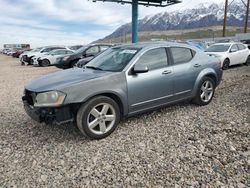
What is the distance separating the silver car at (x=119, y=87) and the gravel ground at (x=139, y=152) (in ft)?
1.26

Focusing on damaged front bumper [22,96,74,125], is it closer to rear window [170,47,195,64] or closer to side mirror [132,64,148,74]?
side mirror [132,64,148,74]

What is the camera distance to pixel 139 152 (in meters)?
3.66

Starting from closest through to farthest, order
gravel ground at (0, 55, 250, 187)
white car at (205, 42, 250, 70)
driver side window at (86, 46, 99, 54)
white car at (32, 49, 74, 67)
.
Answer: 1. gravel ground at (0, 55, 250, 187)
2. white car at (205, 42, 250, 70)
3. driver side window at (86, 46, 99, 54)
4. white car at (32, 49, 74, 67)

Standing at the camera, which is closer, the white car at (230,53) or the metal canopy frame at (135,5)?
the white car at (230,53)

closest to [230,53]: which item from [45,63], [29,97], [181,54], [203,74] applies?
[203,74]

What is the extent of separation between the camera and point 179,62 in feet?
17.0

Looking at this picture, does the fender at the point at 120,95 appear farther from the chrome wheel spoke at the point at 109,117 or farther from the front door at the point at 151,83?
the chrome wheel spoke at the point at 109,117

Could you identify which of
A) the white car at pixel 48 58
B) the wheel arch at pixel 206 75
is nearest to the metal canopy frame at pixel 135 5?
the white car at pixel 48 58

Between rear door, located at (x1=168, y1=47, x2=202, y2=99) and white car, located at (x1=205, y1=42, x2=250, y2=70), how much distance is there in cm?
650

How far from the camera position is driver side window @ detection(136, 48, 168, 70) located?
15.3ft

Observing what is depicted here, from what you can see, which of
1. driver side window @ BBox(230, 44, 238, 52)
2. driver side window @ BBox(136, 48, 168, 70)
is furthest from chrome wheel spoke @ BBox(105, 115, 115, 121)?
driver side window @ BBox(230, 44, 238, 52)

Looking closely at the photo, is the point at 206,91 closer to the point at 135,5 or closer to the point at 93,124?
the point at 93,124

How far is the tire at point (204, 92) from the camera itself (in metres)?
5.58

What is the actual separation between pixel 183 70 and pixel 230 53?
7857 mm
